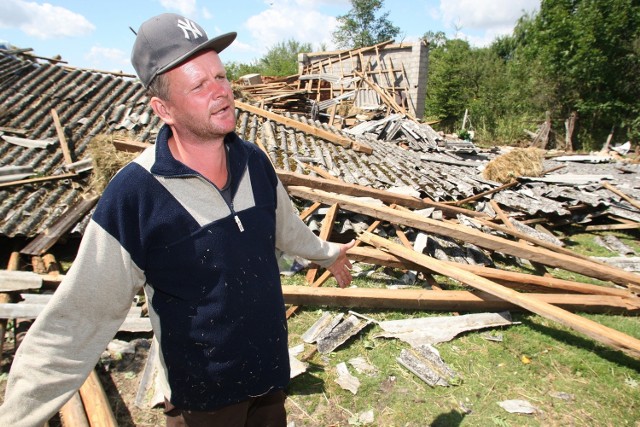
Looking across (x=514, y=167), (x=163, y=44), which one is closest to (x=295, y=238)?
(x=163, y=44)

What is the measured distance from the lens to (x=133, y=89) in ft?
34.1

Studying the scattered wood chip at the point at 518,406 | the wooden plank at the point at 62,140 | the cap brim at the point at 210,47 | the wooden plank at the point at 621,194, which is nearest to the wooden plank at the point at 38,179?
the wooden plank at the point at 62,140

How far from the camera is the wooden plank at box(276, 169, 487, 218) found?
580 centimetres

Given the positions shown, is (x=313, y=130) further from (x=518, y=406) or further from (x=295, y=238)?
(x=295, y=238)

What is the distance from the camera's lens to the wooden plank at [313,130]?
9680mm

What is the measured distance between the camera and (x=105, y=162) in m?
6.03

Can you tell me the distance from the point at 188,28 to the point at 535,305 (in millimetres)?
3737

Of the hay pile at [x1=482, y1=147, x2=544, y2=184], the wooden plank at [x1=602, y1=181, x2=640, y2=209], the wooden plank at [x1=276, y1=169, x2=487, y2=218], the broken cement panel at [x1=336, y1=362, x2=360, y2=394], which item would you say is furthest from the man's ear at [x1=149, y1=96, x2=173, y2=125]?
the wooden plank at [x1=602, y1=181, x2=640, y2=209]

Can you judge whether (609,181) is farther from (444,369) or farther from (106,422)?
(106,422)

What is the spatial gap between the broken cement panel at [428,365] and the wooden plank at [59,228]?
17.0 feet

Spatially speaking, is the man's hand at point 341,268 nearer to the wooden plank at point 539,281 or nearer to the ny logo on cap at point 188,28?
the ny logo on cap at point 188,28

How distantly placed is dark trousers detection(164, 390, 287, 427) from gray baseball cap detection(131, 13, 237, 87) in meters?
1.56

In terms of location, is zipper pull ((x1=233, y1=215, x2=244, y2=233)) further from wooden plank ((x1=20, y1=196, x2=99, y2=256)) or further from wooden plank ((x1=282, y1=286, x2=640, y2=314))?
wooden plank ((x1=20, y1=196, x2=99, y2=256))

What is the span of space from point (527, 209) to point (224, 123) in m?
7.68
